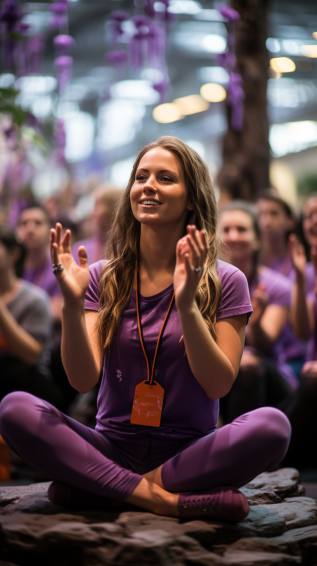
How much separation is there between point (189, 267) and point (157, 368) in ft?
1.11

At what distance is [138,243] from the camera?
1894 mm

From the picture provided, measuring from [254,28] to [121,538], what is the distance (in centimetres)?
362

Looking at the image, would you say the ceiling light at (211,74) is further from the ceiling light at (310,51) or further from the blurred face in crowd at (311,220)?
the blurred face in crowd at (311,220)

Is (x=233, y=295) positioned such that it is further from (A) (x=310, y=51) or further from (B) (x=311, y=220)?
(A) (x=310, y=51)

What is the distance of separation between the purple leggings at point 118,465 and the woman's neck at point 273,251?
213cm

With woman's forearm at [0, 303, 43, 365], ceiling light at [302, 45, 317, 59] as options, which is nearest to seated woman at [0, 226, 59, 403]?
woman's forearm at [0, 303, 43, 365]

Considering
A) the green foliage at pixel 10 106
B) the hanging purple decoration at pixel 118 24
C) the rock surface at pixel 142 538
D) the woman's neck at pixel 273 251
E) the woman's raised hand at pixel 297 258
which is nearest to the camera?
the rock surface at pixel 142 538

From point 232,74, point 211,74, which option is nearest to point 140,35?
point 232,74

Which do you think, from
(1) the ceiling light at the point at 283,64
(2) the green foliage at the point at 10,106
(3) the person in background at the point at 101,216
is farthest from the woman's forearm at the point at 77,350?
(1) the ceiling light at the point at 283,64

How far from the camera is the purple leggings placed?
1597 mm

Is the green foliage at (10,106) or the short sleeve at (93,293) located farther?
the green foliage at (10,106)

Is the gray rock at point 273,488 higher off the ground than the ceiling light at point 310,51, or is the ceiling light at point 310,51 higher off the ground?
the ceiling light at point 310,51

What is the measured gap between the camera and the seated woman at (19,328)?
2822 millimetres

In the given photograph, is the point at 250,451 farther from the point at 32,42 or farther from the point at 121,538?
the point at 32,42
